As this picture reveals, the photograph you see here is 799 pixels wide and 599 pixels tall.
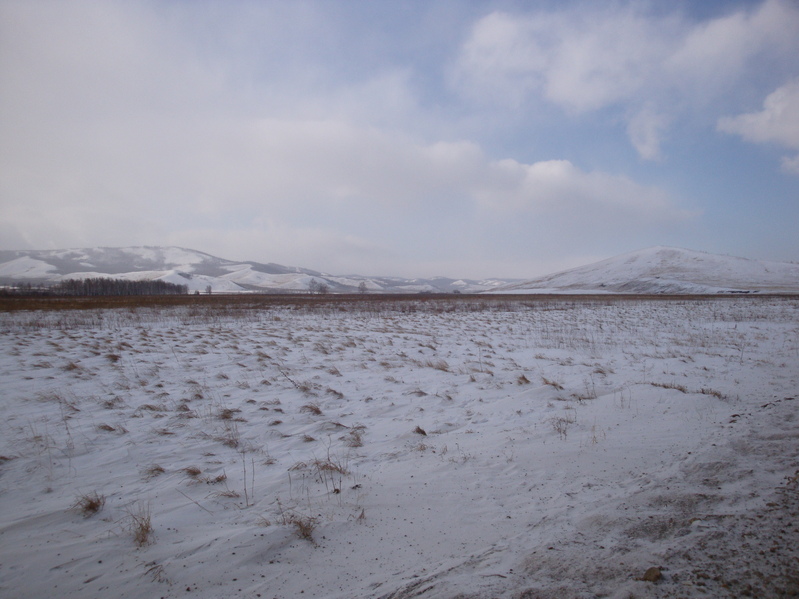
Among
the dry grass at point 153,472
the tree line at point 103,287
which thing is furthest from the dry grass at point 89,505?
A: the tree line at point 103,287

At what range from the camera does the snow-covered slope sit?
9688 centimetres

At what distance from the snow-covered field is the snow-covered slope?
10318 centimetres

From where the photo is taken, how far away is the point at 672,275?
115688 mm

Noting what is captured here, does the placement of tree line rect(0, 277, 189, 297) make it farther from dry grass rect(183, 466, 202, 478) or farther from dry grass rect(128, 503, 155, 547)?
dry grass rect(128, 503, 155, 547)

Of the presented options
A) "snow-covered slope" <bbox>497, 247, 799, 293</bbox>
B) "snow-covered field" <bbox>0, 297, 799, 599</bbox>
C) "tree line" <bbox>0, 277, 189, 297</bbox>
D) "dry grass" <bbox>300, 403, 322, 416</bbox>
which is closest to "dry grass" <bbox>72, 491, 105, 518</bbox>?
"snow-covered field" <bbox>0, 297, 799, 599</bbox>

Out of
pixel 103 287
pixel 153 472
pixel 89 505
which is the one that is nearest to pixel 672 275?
pixel 153 472

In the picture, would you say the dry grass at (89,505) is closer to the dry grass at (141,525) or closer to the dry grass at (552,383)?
the dry grass at (141,525)

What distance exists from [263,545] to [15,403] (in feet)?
25.4

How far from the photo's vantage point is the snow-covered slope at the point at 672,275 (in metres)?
96.9

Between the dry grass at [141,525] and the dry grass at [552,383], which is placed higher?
the dry grass at [552,383]

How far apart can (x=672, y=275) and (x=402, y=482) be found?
469 feet

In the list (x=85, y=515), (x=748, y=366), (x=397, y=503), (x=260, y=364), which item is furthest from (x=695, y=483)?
(x=260, y=364)

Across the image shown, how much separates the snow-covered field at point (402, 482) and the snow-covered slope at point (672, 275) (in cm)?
10318

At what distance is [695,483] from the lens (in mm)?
4137
